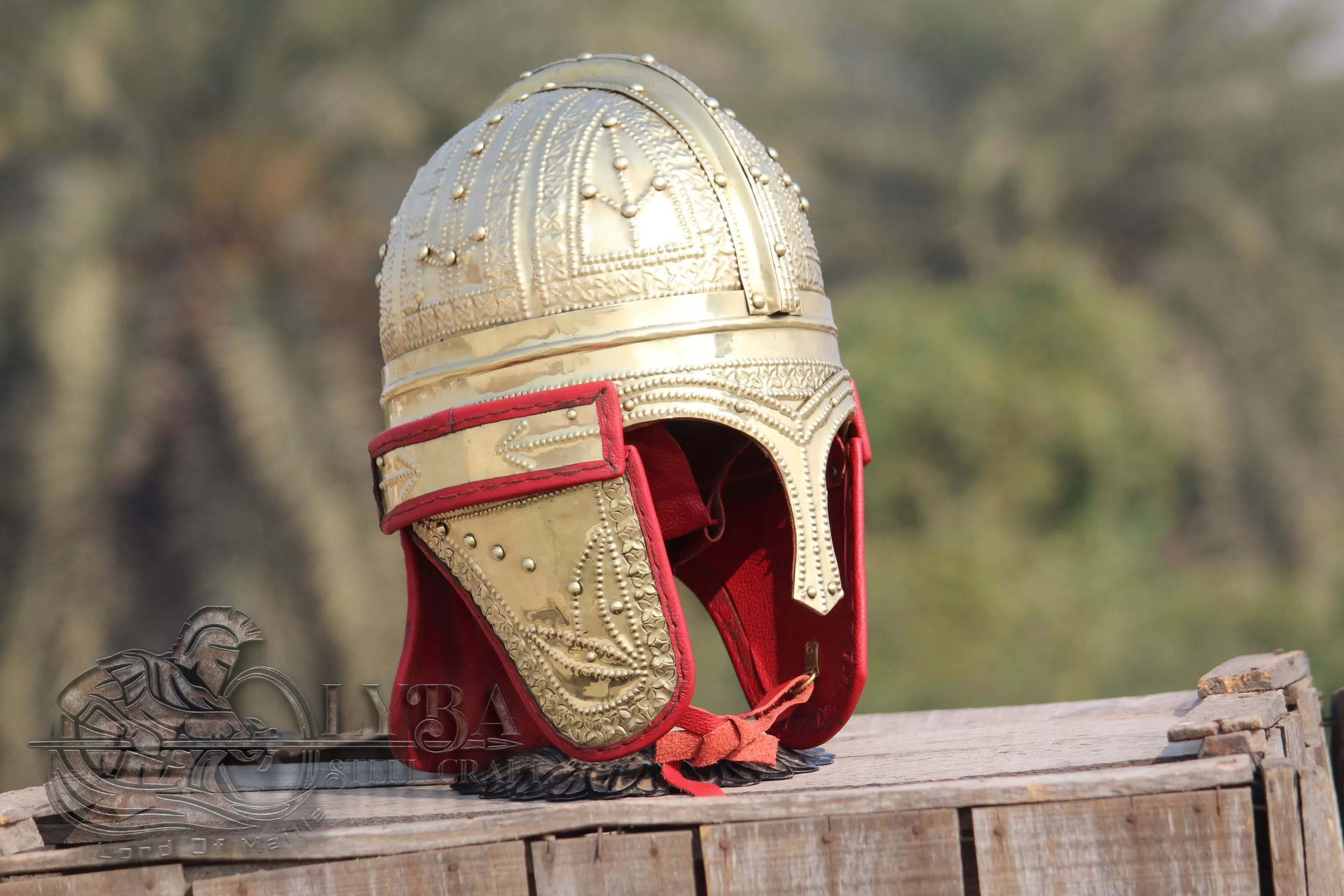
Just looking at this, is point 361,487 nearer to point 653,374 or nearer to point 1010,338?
point 653,374

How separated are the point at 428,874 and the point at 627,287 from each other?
110cm

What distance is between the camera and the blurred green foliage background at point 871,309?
283 inches

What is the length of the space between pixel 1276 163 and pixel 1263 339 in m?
1.47

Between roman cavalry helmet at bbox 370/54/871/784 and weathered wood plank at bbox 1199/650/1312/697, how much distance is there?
0.84 metres

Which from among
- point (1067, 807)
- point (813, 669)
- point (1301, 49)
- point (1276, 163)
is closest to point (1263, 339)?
point (1276, 163)

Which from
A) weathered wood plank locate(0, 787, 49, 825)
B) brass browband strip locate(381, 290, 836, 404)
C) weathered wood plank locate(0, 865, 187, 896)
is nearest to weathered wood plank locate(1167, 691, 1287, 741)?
brass browband strip locate(381, 290, 836, 404)

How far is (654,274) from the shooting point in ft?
9.05

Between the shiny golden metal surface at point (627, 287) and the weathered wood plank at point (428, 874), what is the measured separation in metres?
0.58

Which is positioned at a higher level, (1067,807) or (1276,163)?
(1276,163)

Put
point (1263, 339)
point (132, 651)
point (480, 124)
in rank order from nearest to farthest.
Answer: point (132, 651)
point (480, 124)
point (1263, 339)

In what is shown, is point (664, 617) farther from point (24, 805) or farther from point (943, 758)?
point (24, 805)

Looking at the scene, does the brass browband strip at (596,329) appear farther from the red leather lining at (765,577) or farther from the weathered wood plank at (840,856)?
the weathered wood plank at (840,856)

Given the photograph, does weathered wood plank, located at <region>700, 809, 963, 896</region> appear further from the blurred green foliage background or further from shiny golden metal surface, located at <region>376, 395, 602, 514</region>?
the blurred green foliage background

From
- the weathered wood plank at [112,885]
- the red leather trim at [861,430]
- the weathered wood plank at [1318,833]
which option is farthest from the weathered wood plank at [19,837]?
the weathered wood plank at [1318,833]
